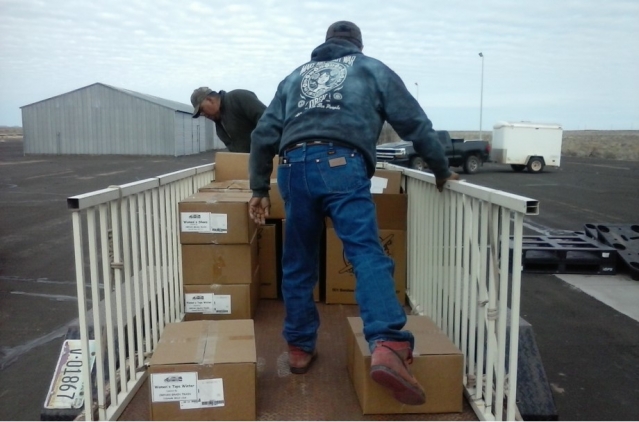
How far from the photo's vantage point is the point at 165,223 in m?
3.73

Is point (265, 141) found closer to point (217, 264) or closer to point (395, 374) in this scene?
point (217, 264)

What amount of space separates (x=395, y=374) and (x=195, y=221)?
1.71 meters

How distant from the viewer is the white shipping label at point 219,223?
143 inches

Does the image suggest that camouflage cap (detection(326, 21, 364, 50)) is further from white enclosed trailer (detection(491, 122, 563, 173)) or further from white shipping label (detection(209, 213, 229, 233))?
white enclosed trailer (detection(491, 122, 563, 173))

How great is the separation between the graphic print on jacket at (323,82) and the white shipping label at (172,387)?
4.28 feet

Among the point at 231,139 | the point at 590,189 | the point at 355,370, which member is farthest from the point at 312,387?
the point at 590,189

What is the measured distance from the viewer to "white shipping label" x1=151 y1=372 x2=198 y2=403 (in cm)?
250

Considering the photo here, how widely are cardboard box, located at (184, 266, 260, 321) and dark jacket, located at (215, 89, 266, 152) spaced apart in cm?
195

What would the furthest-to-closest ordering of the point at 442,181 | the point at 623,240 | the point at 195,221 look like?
the point at 623,240
the point at 195,221
the point at 442,181

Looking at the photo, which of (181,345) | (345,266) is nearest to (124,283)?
(181,345)

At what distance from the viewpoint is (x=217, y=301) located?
3762 mm

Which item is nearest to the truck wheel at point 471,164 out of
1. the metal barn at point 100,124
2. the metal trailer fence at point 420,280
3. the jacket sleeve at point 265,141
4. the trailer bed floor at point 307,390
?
the metal barn at point 100,124

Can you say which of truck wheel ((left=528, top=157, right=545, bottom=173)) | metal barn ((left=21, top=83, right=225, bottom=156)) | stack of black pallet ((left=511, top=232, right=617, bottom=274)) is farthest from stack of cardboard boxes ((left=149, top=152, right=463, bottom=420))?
metal barn ((left=21, top=83, right=225, bottom=156))

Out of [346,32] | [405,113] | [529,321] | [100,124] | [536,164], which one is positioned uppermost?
[100,124]
